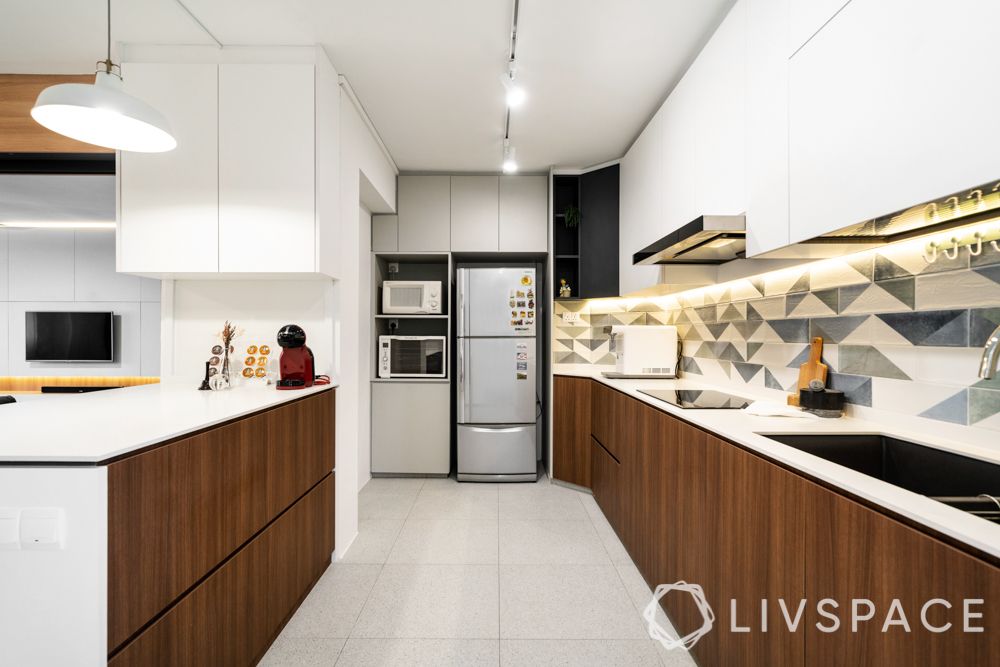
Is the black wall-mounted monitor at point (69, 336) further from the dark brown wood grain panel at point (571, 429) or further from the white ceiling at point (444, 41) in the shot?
the dark brown wood grain panel at point (571, 429)

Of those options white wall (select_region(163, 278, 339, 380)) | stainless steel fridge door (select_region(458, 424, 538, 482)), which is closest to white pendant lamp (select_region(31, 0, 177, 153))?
white wall (select_region(163, 278, 339, 380))

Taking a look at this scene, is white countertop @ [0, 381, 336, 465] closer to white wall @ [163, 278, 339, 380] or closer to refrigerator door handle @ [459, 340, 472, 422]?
white wall @ [163, 278, 339, 380]

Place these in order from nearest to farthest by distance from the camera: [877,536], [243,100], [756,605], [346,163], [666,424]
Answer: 1. [877,536]
2. [756,605]
3. [666,424]
4. [243,100]
5. [346,163]

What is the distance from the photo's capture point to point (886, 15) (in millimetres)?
997

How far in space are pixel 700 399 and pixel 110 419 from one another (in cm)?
235

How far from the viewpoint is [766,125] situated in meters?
1.49

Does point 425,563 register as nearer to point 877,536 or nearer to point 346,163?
point 877,536

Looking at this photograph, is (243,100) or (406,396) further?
(406,396)

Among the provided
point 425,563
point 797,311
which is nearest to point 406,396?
point 425,563

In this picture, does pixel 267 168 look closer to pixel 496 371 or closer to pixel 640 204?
pixel 496 371

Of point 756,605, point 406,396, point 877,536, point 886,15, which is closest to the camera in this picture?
point 877,536

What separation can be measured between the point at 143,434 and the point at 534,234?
10.1 ft

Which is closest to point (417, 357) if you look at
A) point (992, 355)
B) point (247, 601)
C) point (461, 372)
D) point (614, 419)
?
point (461, 372)

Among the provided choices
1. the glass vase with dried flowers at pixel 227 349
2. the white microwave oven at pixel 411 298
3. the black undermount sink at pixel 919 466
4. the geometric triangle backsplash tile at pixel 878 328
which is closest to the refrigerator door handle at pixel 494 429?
the white microwave oven at pixel 411 298
